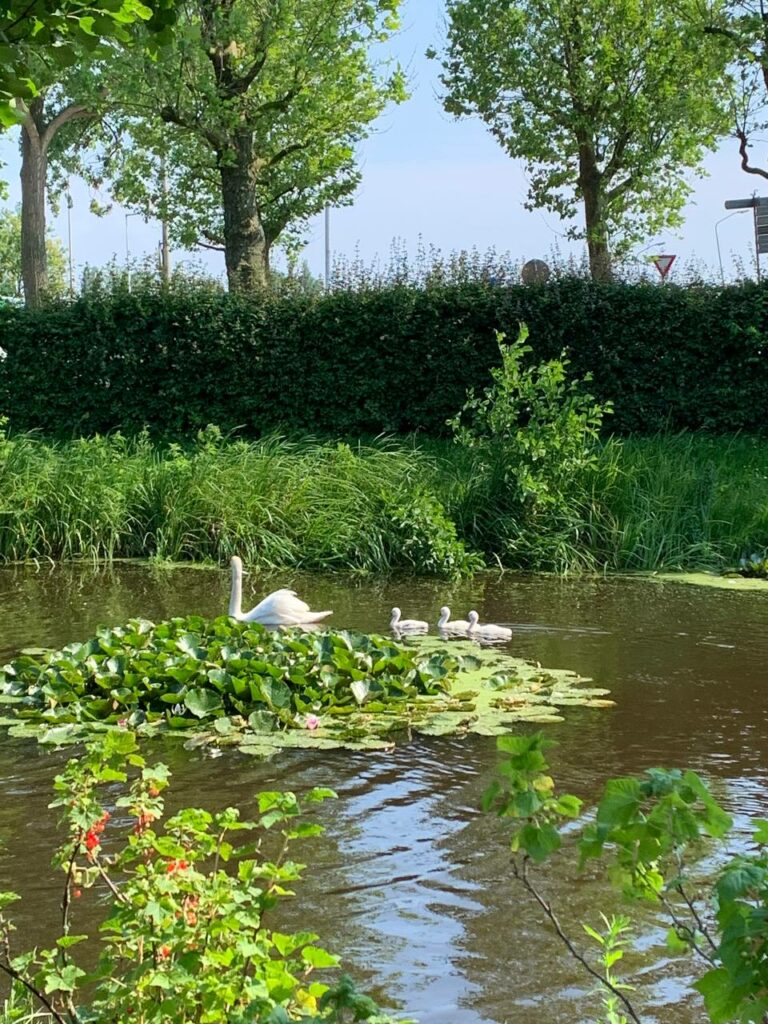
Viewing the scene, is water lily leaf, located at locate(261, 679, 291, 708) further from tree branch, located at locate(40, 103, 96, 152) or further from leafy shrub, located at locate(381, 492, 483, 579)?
tree branch, located at locate(40, 103, 96, 152)

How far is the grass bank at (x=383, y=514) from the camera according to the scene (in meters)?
12.1

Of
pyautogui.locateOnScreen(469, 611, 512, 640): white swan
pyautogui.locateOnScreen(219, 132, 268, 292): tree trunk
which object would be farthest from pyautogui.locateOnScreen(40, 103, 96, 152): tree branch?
pyautogui.locateOnScreen(469, 611, 512, 640): white swan

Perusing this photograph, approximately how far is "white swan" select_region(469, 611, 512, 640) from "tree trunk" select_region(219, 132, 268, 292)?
12400 millimetres

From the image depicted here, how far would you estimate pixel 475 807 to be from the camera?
5.52 metres

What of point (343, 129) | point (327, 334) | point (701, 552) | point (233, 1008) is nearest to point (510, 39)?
point (343, 129)

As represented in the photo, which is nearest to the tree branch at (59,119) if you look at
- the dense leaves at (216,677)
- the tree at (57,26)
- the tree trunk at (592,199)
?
the tree trunk at (592,199)

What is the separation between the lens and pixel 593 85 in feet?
82.8

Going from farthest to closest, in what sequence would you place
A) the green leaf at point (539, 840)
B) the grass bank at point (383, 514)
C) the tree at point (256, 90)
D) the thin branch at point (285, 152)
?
the thin branch at point (285, 152), the tree at point (256, 90), the grass bank at point (383, 514), the green leaf at point (539, 840)

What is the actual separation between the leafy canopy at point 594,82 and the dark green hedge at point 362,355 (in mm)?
8887

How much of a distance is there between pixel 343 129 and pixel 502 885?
21.3 metres

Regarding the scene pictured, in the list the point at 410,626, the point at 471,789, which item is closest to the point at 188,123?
the point at 410,626

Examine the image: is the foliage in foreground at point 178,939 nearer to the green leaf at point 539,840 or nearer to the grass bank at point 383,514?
the green leaf at point 539,840

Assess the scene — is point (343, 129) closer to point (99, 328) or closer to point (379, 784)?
point (99, 328)

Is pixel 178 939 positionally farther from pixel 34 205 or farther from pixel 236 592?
pixel 34 205
